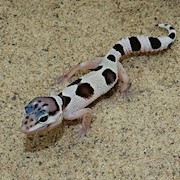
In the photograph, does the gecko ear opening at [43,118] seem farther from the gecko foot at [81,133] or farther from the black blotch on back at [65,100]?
the gecko foot at [81,133]

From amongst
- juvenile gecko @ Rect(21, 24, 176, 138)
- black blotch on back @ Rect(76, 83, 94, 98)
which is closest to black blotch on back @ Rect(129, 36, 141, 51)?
juvenile gecko @ Rect(21, 24, 176, 138)

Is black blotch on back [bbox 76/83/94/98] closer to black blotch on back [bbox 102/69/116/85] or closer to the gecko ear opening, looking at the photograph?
black blotch on back [bbox 102/69/116/85]

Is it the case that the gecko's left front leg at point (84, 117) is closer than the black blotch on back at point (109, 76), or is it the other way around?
the gecko's left front leg at point (84, 117)

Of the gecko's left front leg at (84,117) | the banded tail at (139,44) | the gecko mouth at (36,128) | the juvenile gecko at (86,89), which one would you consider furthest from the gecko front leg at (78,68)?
the gecko mouth at (36,128)

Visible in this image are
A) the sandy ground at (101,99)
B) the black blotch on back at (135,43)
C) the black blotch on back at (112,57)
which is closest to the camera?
the sandy ground at (101,99)

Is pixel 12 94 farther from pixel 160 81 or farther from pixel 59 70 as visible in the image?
pixel 160 81

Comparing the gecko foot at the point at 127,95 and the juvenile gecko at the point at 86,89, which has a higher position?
the juvenile gecko at the point at 86,89

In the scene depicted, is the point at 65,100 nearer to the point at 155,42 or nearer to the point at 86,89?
the point at 86,89
